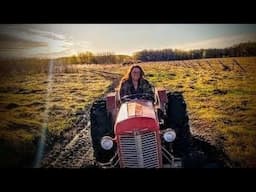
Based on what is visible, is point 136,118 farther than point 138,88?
No

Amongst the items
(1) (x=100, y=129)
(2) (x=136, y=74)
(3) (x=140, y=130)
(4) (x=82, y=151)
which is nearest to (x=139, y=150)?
(3) (x=140, y=130)

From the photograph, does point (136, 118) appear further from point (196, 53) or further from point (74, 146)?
point (196, 53)

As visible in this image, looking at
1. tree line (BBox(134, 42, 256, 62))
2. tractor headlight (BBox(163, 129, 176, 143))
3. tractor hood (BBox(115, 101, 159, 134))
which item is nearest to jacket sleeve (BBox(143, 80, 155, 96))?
tractor hood (BBox(115, 101, 159, 134))

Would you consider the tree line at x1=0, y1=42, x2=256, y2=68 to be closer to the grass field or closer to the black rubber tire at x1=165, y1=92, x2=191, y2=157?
the grass field

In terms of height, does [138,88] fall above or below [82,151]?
above

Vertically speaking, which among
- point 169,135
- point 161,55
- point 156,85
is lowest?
point 169,135

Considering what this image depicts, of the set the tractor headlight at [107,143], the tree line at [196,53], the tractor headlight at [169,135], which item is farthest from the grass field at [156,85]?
the tractor headlight at [107,143]
